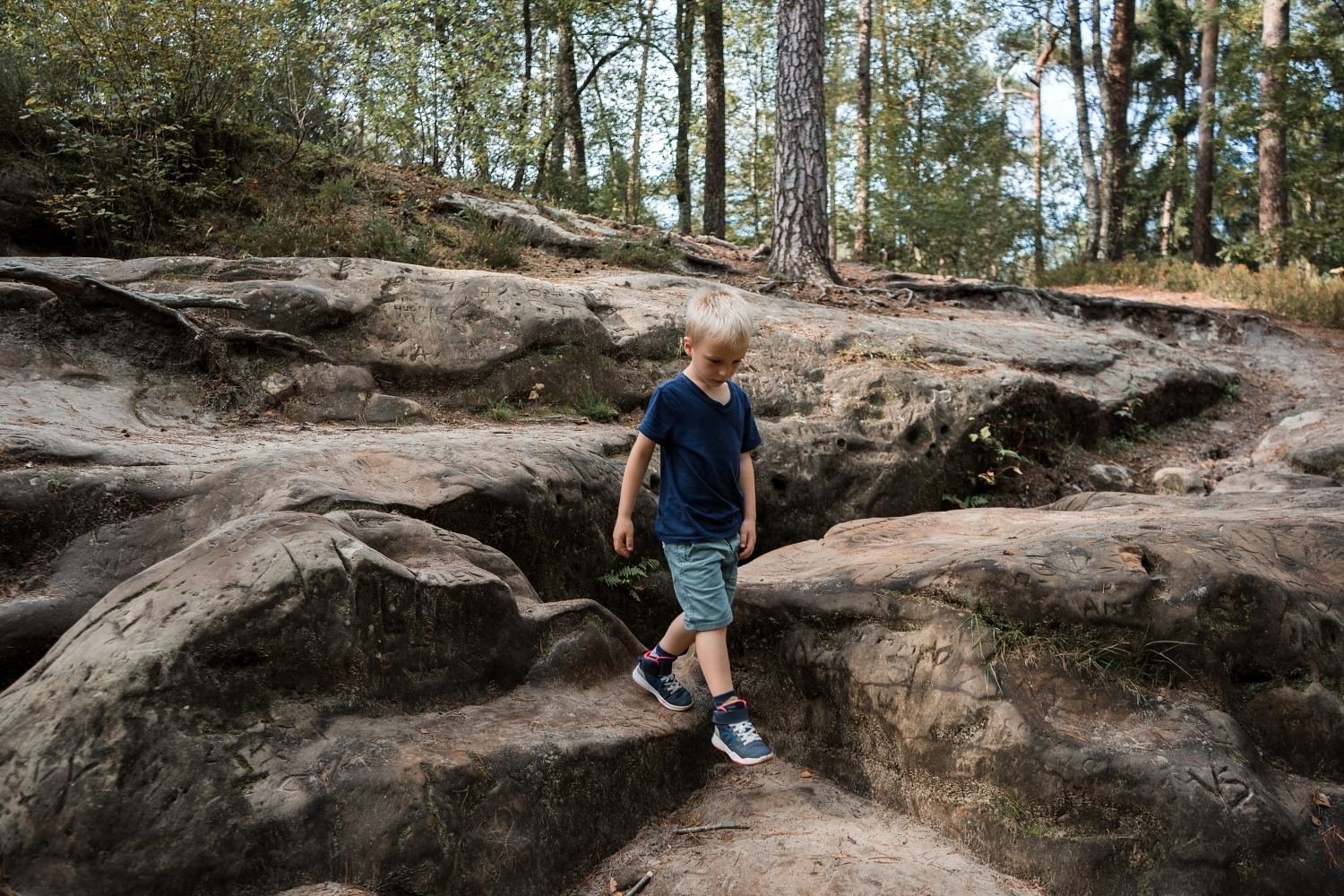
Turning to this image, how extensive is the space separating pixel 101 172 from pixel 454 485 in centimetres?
632

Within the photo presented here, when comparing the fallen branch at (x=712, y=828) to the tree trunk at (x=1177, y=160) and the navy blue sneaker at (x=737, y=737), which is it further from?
the tree trunk at (x=1177, y=160)

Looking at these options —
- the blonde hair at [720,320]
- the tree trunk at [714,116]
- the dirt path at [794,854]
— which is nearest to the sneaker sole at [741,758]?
the dirt path at [794,854]

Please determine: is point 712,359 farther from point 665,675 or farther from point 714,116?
point 714,116

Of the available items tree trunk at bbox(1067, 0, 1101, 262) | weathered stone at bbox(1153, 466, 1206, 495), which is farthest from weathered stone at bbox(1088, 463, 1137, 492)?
tree trunk at bbox(1067, 0, 1101, 262)

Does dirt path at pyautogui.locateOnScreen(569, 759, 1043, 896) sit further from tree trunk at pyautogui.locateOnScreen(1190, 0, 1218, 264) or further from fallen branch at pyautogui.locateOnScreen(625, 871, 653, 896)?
tree trunk at pyautogui.locateOnScreen(1190, 0, 1218, 264)

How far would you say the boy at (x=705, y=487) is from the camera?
3.74 m

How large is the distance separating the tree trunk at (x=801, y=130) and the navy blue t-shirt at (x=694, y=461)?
303 inches

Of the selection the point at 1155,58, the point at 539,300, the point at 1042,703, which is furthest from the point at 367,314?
the point at 1155,58

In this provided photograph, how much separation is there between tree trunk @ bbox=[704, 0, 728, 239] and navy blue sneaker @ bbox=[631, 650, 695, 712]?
12978 millimetres

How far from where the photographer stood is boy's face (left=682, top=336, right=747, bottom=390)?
3.73 metres

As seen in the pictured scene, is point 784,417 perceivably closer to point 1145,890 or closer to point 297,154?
point 1145,890

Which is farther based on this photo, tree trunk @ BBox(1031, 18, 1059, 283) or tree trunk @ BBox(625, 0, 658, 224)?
tree trunk @ BBox(1031, 18, 1059, 283)

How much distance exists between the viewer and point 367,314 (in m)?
7.36

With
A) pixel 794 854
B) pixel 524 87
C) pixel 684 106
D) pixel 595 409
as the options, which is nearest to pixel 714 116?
pixel 684 106
